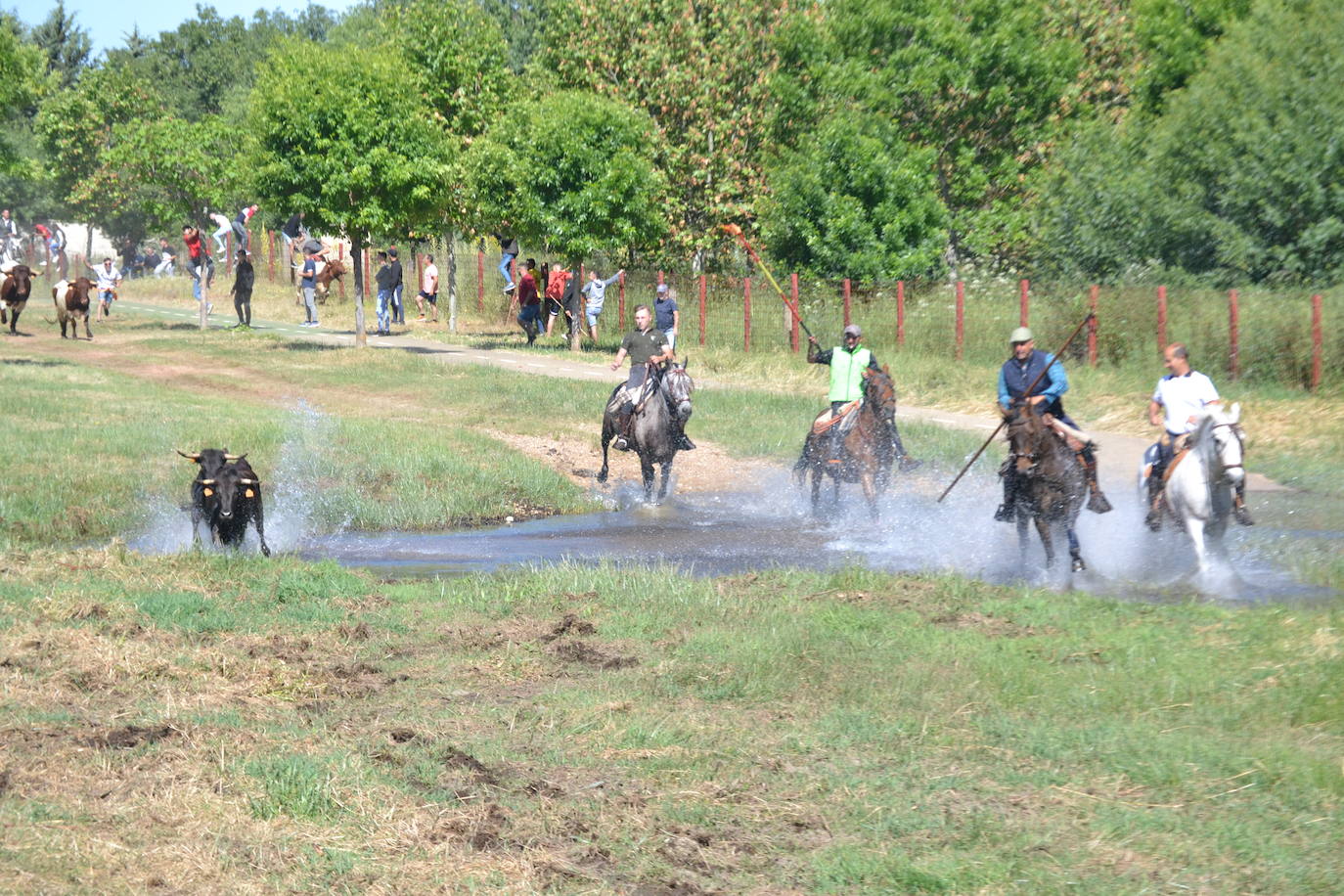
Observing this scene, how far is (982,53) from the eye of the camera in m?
39.6

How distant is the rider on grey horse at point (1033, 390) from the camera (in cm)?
1306

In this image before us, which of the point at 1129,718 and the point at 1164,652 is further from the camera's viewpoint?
the point at 1164,652

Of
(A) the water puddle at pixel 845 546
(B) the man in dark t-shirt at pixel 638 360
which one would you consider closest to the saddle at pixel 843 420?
(A) the water puddle at pixel 845 546

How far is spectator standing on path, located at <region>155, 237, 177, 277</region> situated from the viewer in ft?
205

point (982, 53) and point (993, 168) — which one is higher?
point (982, 53)

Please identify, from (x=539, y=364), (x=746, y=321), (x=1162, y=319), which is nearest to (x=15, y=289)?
→ (x=539, y=364)

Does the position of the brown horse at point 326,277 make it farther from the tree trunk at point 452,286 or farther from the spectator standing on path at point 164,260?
the spectator standing on path at point 164,260

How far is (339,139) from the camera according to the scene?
1247 inches

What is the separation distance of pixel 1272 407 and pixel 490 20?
85.0ft

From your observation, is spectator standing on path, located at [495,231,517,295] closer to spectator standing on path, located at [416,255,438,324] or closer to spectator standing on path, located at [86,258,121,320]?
spectator standing on path, located at [416,255,438,324]

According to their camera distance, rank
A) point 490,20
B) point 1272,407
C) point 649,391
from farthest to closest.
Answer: point 490,20, point 1272,407, point 649,391

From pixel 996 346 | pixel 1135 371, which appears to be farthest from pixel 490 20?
pixel 1135 371

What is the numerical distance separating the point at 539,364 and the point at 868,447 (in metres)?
18.1

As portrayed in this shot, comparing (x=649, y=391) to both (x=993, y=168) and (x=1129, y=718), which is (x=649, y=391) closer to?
(x=1129, y=718)
